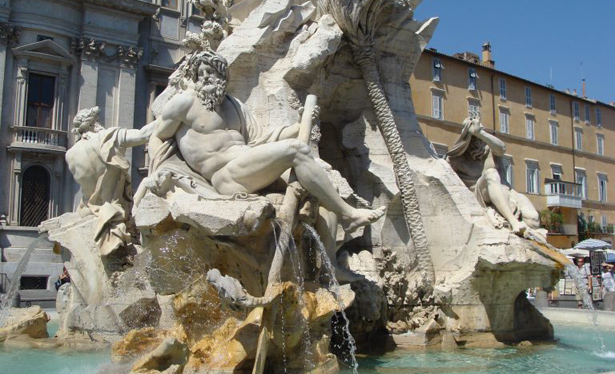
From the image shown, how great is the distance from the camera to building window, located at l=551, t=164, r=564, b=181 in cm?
3703

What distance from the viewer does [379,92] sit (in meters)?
8.68

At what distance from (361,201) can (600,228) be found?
35.1m

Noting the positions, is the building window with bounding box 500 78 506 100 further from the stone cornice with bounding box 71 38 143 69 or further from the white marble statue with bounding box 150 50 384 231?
the white marble statue with bounding box 150 50 384 231

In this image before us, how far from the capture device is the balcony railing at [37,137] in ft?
80.8

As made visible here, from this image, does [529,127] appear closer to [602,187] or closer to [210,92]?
[602,187]

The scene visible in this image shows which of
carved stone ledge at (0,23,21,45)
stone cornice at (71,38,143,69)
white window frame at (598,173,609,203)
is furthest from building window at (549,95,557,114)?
carved stone ledge at (0,23,21,45)

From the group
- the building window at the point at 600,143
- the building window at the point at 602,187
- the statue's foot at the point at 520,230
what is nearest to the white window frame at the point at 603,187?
the building window at the point at 602,187

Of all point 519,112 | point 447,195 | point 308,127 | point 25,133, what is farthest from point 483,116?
point 308,127

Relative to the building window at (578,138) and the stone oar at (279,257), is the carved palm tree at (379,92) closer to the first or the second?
the stone oar at (279,257)

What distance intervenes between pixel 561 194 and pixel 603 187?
21.1 feet

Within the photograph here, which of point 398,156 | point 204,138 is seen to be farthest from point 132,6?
point 204,138

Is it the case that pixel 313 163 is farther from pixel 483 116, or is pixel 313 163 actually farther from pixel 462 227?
pixel 483 116

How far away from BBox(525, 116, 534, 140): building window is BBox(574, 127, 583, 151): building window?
13.1 ft

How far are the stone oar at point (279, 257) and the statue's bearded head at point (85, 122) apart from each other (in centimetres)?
354
